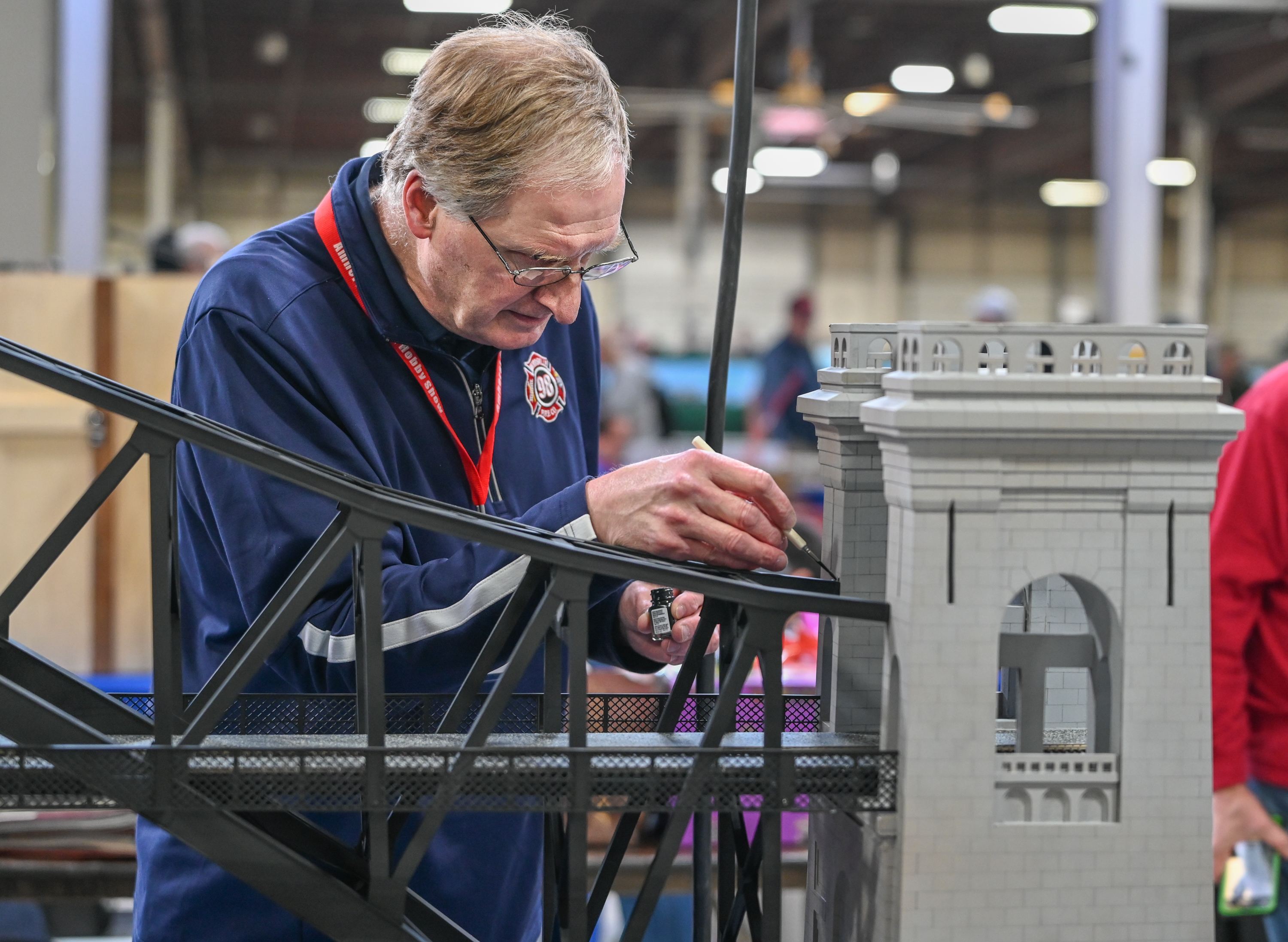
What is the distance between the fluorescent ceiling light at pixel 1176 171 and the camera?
63.8 feet

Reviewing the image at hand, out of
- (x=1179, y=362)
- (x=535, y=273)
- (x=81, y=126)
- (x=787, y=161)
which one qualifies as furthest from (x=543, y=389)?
(x=787, y=161)

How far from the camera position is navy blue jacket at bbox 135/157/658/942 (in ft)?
4.03

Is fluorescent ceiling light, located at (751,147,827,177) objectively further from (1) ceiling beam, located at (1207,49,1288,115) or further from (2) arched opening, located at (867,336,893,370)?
(2) arched opening, located at (867,336,893,370)

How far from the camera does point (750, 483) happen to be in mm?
1200

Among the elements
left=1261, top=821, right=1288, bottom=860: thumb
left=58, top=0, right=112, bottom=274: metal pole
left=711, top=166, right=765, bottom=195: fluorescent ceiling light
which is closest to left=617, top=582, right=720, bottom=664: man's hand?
left=1261, top=821, right=1288, bottom=860: thumb

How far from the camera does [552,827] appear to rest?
45.4 inches

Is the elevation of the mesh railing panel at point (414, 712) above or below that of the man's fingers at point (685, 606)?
below

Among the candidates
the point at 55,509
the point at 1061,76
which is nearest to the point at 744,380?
the point at 1061,76

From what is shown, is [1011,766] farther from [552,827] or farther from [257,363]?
[257,363]

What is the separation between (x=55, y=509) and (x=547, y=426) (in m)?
3.70

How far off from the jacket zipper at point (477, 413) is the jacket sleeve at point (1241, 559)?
1587 mm

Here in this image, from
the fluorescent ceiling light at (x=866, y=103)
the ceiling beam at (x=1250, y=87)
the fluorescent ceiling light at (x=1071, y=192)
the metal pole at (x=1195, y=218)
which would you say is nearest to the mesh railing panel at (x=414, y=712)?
the fluorescent ceiling light at (x=866, y=103)

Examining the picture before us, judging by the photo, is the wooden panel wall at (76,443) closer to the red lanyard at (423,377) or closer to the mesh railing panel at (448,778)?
the red lanyard at (423,377)

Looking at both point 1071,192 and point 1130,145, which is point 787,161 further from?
point 1130,145
